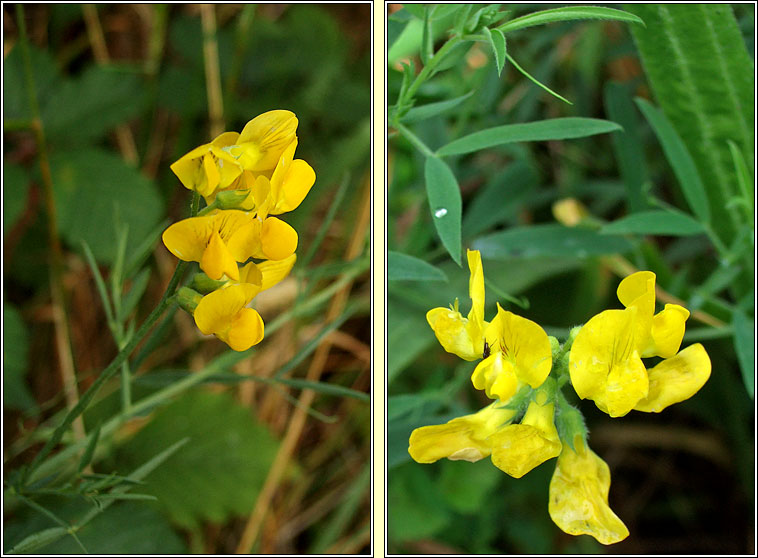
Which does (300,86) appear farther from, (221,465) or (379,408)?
(379,408)

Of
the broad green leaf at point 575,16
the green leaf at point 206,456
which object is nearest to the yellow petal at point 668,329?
the broad green leaf at point 575,16

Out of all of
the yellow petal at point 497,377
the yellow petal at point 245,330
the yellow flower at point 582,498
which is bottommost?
the yellow flower at point 582,498

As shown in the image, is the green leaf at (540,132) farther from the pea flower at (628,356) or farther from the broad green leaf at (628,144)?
the broad green leaf at (628,144)

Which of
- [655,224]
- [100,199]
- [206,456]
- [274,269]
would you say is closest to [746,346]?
[655,224]

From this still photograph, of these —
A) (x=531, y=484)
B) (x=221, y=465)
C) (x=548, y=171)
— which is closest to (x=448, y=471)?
(x=531, y=484)

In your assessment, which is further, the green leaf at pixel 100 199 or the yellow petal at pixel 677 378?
the green leaf at pixel 100 199

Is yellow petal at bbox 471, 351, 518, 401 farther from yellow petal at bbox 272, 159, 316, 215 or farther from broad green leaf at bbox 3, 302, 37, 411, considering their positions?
broad green leaf at bbox 3, 302, 37, 411

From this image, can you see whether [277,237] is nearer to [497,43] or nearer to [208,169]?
[208,169]

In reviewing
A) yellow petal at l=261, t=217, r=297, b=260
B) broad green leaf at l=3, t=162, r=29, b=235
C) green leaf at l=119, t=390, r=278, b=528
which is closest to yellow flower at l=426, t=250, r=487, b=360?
yellow petal at l=261, t=217, r=297, b=260
